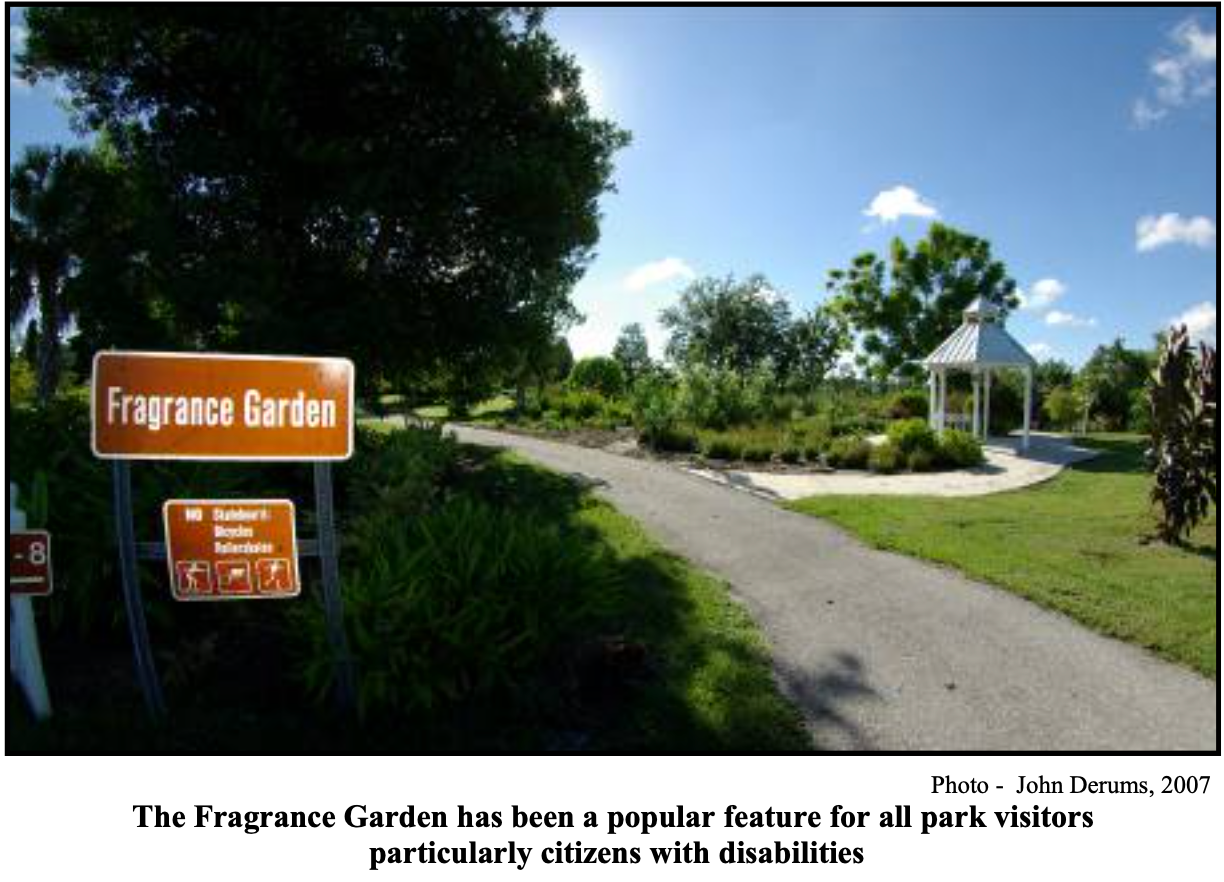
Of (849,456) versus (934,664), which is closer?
(934,664)

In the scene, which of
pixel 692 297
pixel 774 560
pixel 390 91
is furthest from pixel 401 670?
pixel 692 297

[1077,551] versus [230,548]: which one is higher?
[230,548]

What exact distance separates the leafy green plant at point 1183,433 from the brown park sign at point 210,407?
9234 millimetres

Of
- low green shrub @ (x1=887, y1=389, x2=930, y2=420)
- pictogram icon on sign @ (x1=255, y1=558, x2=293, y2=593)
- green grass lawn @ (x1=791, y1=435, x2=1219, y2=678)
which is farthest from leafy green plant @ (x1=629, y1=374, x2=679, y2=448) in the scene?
pictogram icon on sign @ (x1=255, y1=558, x2=293, y2=593)

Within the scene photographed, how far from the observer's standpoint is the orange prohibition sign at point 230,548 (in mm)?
3682

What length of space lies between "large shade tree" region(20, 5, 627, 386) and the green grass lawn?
20.0 feet

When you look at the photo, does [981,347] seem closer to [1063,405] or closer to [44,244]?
[1063,405]

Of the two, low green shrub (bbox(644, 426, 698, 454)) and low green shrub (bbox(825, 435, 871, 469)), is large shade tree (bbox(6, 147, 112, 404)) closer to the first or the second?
low green shrub (bbox(644, 426, 698, 454))

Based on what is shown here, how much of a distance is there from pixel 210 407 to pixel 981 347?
20157mm

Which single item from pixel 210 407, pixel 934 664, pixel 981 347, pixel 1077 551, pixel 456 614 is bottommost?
pixel 934 664

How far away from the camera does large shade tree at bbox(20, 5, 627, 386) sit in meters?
9.27

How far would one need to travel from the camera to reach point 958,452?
15.7 m

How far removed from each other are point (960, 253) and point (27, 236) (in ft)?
125

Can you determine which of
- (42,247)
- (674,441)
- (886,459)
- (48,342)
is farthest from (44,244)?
(886,459)
